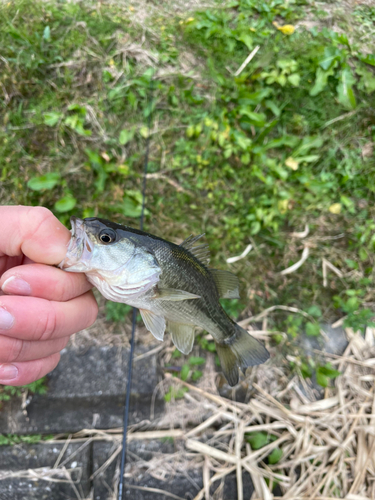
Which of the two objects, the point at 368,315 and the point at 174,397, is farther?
the point at 368,315

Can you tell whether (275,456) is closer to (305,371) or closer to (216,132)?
(305,371)

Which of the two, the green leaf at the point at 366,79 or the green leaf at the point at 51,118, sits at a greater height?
the green leaf at the point at 366,79

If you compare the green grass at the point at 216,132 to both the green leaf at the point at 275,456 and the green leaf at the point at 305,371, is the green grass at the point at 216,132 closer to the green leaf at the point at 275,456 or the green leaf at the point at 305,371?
the green leaf at the point at 305,371

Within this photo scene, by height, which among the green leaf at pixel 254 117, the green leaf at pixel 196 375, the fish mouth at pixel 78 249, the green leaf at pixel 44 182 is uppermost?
the green leaf at pixel 254 117

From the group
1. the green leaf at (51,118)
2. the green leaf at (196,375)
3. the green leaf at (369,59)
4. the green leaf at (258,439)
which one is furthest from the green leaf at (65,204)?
the green leaf at (369,59)

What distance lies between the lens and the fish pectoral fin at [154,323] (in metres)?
1.85

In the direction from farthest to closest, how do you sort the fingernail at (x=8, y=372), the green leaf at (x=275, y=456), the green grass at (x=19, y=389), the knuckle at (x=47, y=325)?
the green leaf at (x=275, y=456)
the green grass at (x=19, y=389)
the fingernail at (x=8, y=372)
the knuckle at (x=47, y=325)

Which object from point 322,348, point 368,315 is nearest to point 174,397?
point 322,348

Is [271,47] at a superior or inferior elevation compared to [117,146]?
superior

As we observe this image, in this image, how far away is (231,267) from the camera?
322 centimetres

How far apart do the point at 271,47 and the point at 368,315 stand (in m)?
3.08

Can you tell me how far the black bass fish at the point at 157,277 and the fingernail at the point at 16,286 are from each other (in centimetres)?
20

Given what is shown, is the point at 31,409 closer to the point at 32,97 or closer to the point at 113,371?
the point at 113,371

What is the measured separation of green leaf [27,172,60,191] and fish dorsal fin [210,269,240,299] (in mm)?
1958
